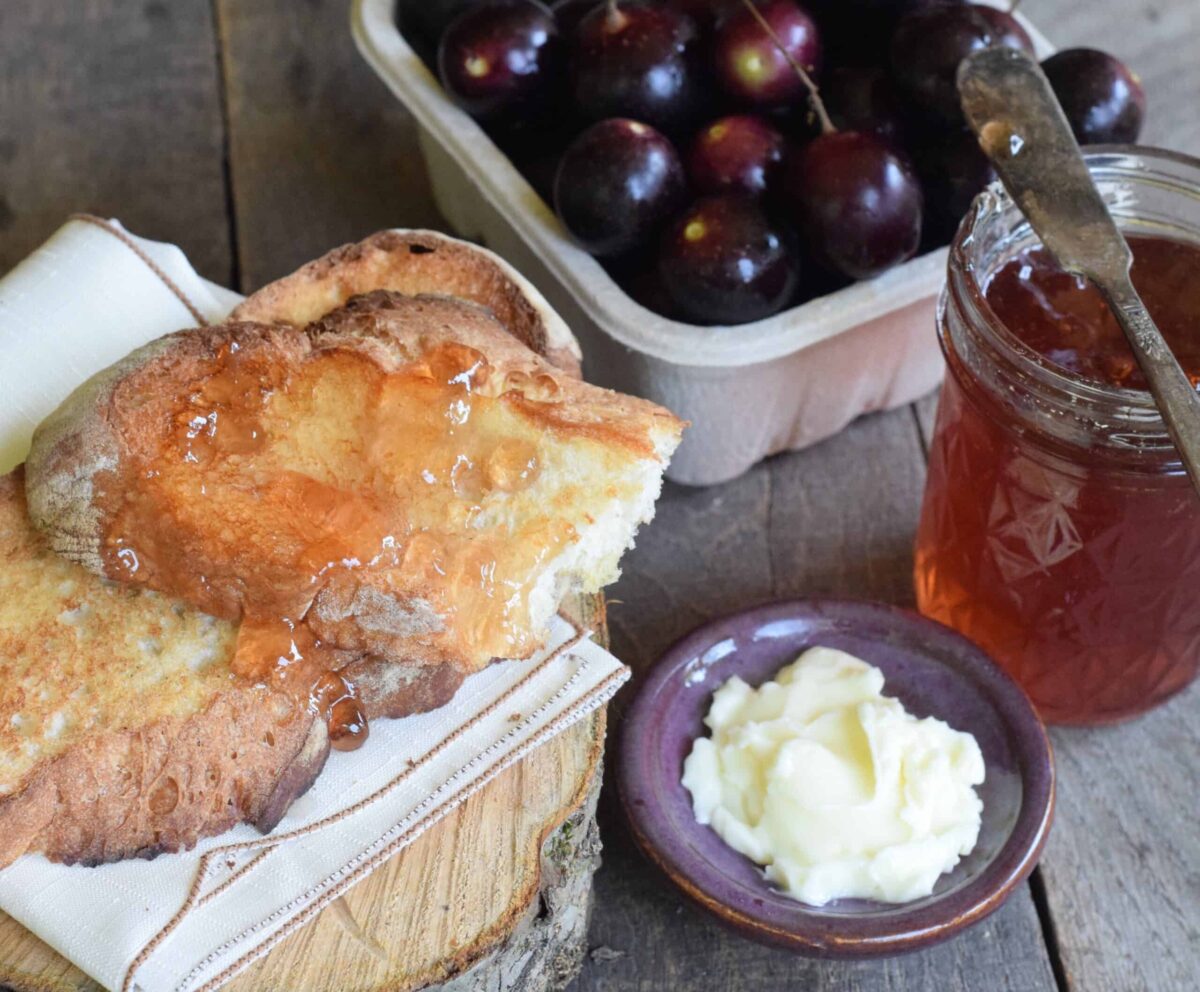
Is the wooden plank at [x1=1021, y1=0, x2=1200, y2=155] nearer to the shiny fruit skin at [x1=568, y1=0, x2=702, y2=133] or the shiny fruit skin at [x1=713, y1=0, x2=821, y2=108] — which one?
the shiny fruit skin at [x1=713, y1=0, x2=821, y2=108]

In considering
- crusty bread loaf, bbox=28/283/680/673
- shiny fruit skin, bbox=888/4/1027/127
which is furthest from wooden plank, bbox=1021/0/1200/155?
crusty bread loaf, bbox=28/283/680/673

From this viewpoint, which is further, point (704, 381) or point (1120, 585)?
point (704, 381)

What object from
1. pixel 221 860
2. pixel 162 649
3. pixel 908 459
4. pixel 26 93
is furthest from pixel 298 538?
pixel 26 93

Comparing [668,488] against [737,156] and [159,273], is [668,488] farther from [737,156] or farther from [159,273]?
[159,273]

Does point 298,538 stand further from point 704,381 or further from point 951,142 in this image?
point 951,142

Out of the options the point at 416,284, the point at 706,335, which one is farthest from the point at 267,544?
the point at 706,335

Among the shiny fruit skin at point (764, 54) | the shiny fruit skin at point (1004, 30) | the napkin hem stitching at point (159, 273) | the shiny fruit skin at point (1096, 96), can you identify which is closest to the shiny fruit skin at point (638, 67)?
the shiny fruit skin at point (764, 54)
